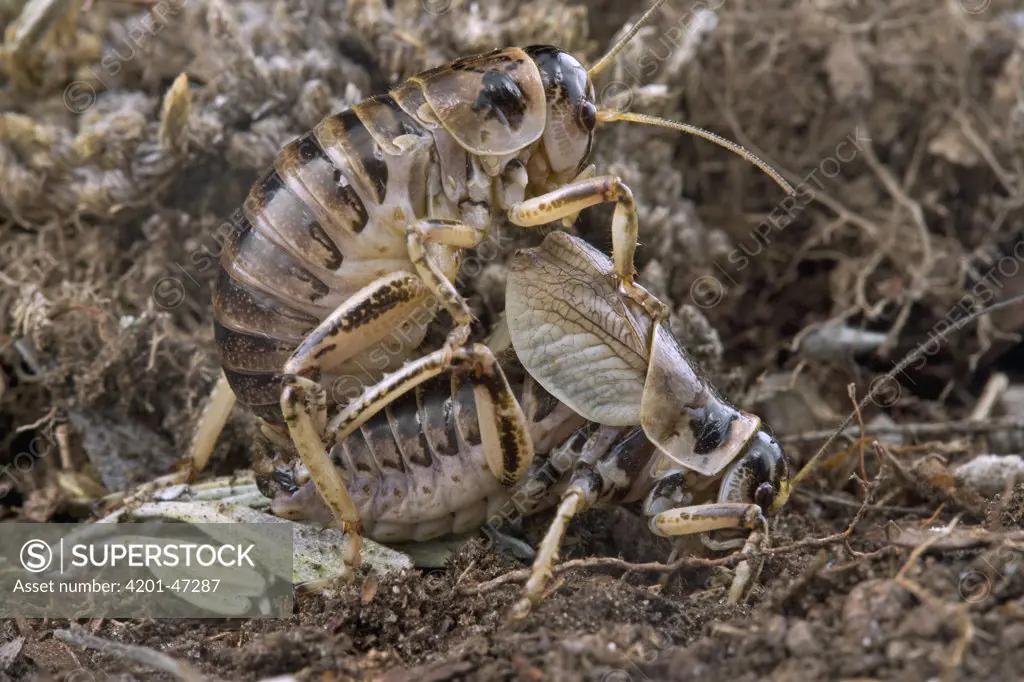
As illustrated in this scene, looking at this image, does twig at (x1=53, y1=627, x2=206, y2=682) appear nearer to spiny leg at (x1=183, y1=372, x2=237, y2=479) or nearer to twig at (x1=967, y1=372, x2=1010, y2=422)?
spiny leg at (x1=183, y1=372, x2=237, y2=479)

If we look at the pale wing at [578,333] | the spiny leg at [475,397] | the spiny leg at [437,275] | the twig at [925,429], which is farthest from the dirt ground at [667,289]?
the spiny leg at [437,275]

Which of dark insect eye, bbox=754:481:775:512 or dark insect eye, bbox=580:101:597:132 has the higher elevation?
dark insect eye, bbox=580:101:597:132

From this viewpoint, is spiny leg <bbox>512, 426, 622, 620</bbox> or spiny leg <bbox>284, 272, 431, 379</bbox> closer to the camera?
spiny leg <bbox>512, 426, 622, 620</bbox>

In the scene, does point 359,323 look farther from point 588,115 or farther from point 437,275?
point 588,115

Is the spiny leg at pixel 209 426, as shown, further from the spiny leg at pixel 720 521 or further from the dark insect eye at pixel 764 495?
the dark insect eye at pixel 764 495

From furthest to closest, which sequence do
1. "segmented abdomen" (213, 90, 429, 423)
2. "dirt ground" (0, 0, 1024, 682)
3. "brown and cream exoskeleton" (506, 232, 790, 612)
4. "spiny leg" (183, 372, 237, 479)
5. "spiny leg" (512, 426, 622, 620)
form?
"spiny leg" (183, 372, 237, 479) → "brown and cream exoskeleton" (506, 232, 790, 612) → "segmented abdomen" (213, 90, 429, 423) → "spiny leg" (512, 426, 622, 620) → "dirt ground" (0, 0, 1024, 682)

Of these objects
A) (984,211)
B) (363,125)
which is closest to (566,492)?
(363,125)

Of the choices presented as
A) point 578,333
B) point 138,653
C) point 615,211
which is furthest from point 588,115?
point 138,653

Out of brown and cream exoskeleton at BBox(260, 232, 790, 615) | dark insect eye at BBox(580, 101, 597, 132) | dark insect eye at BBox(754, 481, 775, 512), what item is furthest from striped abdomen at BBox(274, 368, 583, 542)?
dark insect eye at BBox(580, 101, 597, 132)
